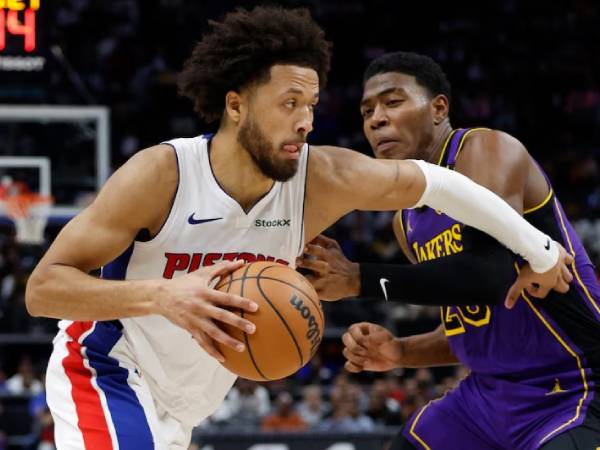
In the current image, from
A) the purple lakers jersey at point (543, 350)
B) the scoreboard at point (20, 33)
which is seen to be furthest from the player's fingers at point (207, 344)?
the scoreboard at point (20, 33)

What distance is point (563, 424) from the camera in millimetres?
3721

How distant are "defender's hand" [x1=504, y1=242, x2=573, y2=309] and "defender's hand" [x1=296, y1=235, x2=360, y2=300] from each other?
59 centimetres

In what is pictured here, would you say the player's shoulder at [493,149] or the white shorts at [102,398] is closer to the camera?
the white shorts at [102,398]

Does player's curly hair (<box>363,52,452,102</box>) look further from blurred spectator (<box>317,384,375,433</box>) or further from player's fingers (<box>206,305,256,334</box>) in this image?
blurred spectator (<box>317,384,375,433</box>)

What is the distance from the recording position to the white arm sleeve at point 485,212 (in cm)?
359

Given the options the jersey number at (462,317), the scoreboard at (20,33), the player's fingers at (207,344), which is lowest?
the jersey number at (462,317)

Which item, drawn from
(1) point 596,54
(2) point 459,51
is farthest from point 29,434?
(1) point 596,54

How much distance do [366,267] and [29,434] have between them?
6.30 metres

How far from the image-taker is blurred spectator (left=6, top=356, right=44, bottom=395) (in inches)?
397

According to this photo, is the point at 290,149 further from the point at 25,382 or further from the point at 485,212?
the point at 25,382

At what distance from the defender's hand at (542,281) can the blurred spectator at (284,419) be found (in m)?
5.85

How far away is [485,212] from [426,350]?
1094 mm

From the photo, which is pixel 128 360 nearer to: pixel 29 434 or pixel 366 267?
pixel 366 267

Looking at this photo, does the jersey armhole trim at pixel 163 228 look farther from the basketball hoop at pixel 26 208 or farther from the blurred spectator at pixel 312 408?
the blurred spectator at pixel 312 408
